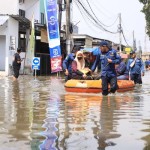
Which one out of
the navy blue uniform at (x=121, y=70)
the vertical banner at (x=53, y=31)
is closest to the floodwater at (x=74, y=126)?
the navy blue uniform at (x=121, y=70)

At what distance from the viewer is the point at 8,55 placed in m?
29.6

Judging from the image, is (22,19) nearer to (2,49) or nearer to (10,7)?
(10,7)

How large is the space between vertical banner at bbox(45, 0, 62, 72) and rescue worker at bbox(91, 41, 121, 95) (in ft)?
48.5

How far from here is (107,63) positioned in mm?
12078

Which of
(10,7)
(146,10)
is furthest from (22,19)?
(146,10)

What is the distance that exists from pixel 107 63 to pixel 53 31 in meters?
15.4

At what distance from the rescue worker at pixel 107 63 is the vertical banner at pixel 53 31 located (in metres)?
14.8

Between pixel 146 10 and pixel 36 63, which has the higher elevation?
pixel 146 10

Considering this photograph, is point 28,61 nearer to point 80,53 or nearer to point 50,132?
point 80,53

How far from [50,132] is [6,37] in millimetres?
24092

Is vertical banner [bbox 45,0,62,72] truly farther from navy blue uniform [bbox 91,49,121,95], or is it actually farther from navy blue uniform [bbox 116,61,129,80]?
navy blue uniform [bbox 91,49,121,95]

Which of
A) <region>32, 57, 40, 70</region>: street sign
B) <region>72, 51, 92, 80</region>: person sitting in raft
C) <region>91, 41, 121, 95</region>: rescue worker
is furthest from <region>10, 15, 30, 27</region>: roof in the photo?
<region>91, 41, 121, 95</region>: rescue worker

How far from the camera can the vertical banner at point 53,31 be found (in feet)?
87.7

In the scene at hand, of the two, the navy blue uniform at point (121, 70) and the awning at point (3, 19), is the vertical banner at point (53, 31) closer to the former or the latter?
the awning at point (3, 19)
